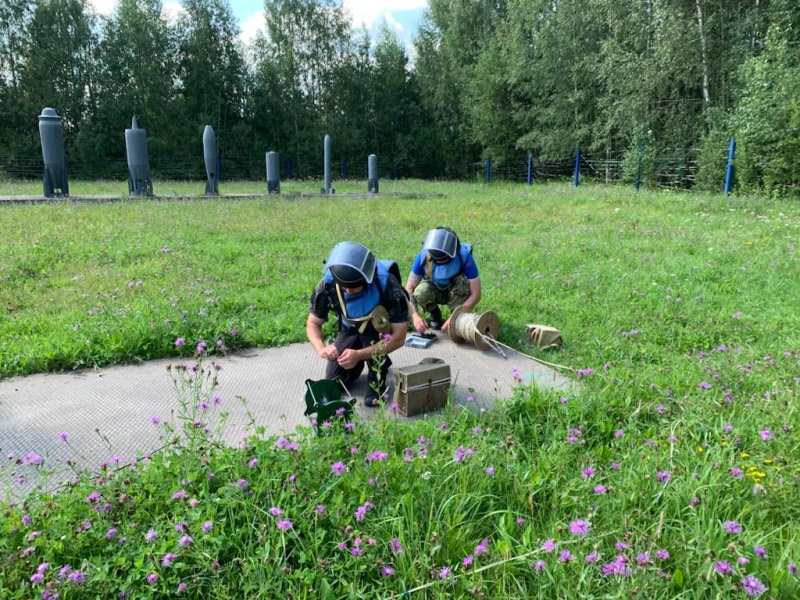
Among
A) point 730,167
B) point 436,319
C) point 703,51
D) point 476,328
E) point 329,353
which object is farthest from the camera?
point 703,51

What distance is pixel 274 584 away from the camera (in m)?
2.01

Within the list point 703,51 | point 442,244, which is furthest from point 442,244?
point 703,51

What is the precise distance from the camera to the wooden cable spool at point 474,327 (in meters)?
4.70

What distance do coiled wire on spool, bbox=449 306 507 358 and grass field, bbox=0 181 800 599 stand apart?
26 centimetres

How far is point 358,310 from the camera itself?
3760 millimetres

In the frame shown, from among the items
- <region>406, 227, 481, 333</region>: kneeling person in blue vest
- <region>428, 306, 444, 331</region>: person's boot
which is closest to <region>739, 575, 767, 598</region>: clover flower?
<region>406, 227, 481, 333</region>: kneeling person in blue vest

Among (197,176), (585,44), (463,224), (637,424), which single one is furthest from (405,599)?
(197,176)

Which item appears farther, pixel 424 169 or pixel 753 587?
pixel 424 169

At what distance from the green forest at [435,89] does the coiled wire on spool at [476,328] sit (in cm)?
1483

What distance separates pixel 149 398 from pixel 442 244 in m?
2.73

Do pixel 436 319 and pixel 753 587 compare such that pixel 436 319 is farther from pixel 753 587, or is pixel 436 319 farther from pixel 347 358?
pixel 753 587

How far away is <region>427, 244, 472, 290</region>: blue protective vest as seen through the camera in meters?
5.21

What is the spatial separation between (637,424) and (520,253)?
17.7 feet

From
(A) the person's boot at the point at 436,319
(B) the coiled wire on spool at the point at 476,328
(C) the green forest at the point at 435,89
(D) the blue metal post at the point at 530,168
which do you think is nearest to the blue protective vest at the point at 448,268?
(A) the person's boot at the point at 436,319
